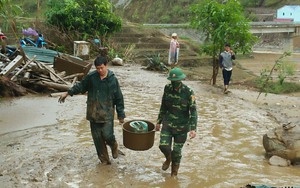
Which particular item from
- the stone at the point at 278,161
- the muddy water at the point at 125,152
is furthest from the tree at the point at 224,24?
the stone at the point at 278,161

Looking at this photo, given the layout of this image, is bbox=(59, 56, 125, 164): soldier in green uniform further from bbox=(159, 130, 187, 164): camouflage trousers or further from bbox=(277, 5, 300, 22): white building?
bbox=(277, 5, 300, 22): white building

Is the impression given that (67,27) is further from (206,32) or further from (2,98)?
(2,98)

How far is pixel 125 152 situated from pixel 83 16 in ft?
51.6

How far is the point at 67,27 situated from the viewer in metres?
21.5

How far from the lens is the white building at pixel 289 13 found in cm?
7225

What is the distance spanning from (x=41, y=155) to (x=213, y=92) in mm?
8488

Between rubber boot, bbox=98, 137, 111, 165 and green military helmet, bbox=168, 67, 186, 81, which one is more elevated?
green military helmet, bbox=168, 67, 186, 81

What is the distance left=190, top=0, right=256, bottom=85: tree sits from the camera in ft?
45.9

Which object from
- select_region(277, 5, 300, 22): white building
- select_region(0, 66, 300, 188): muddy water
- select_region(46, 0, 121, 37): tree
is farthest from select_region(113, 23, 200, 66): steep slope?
select_region(277, 5, 300, 22): white building

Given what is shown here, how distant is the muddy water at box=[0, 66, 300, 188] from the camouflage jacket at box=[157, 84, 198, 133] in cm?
84

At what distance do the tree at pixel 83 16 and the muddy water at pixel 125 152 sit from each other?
10.8 metres

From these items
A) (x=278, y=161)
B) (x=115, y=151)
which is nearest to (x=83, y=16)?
(x=115, y=151)

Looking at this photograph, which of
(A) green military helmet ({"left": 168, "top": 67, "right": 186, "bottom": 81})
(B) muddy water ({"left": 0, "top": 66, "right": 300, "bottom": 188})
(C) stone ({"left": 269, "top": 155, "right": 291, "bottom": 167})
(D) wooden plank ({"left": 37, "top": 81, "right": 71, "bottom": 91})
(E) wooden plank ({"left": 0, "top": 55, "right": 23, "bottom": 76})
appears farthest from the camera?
(D) wooden plank ({"left": 37, "top": 81, "right": 71, "bottom": 91})

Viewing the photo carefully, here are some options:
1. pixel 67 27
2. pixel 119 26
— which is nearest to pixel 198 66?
pixel 119 26
